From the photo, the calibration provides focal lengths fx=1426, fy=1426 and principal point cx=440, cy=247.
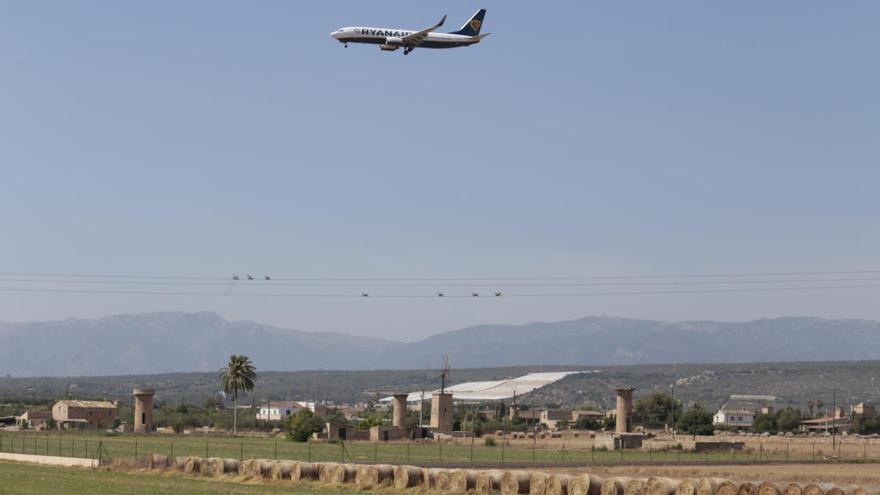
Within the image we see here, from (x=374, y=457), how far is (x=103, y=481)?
93.2 ft

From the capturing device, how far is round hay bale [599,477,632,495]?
45.5 meters

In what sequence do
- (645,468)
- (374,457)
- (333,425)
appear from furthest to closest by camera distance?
(333,425) → (374,457) → (645,468)

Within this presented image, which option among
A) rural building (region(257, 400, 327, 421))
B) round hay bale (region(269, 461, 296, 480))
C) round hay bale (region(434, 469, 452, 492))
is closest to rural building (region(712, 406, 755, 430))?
rural building (region(257, 400, 327, 421))

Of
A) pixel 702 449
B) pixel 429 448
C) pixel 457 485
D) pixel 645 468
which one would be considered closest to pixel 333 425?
pixel 429 448

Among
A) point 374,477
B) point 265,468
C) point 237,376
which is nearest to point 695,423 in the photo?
point 237,376

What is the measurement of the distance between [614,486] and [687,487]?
91.5 inches

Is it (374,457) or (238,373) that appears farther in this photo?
(238,373)

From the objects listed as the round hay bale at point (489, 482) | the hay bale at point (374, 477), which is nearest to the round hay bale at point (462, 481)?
the round hay bale at point (489, 482)

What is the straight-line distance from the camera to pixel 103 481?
52.4 metres

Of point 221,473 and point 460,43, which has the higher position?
point 460,43

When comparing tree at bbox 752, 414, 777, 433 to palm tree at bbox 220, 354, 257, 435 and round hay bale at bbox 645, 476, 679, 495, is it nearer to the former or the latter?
palm tree at bbox 220, 354, 257, 435

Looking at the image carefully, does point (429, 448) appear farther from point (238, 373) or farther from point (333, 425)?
point (238, 373)

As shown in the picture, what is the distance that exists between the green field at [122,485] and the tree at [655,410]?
97.4 metres

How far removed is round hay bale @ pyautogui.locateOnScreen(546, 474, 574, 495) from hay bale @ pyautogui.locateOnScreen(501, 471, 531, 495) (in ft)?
3.14
